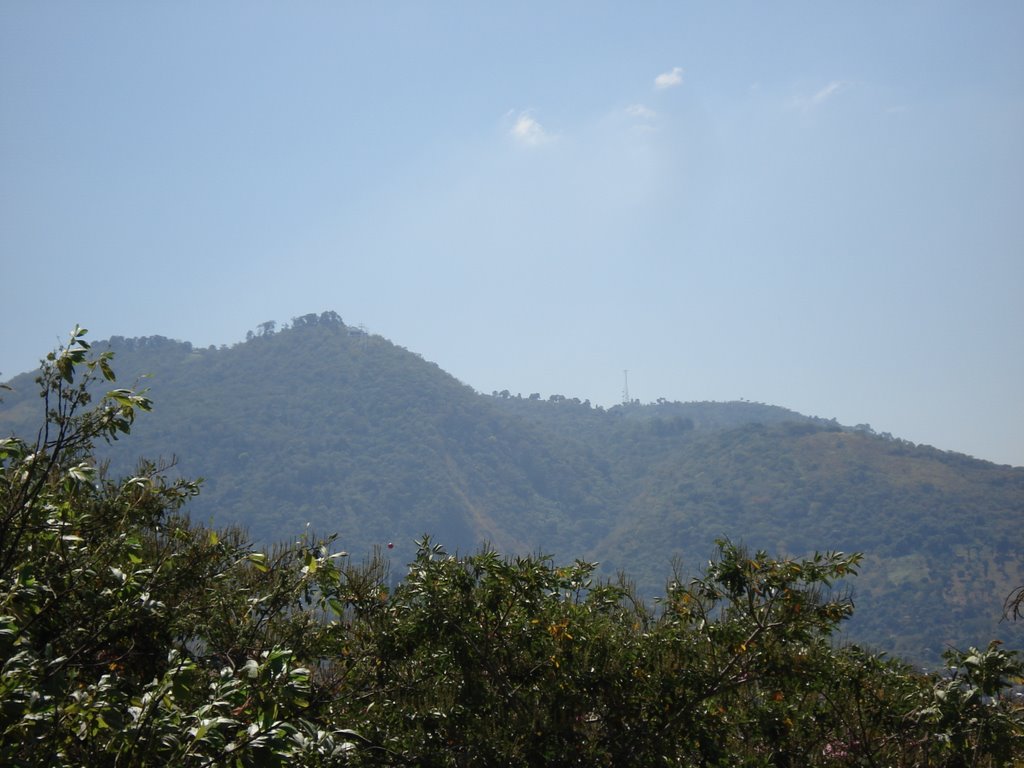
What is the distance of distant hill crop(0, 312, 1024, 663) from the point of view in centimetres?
11469

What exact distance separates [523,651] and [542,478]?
530 ft

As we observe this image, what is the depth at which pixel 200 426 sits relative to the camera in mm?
153625

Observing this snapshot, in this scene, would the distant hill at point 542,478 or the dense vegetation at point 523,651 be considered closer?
the dense vegetation at point 523,651

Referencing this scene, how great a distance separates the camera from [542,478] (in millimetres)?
167500

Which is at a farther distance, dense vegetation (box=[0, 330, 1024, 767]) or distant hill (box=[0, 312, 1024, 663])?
distant hill (box=[0, 312, 1024, 663])

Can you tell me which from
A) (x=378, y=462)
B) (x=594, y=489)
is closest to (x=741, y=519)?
(x=594, y=489)

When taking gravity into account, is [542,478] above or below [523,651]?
above

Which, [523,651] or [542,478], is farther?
[542,478]

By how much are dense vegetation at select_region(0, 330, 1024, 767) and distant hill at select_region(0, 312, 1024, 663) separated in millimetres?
94135

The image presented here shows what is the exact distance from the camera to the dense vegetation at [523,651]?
5.35m

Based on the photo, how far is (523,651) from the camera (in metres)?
6.81

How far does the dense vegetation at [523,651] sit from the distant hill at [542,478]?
3706 inches

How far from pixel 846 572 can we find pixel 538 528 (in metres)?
147

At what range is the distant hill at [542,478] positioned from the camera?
115m
